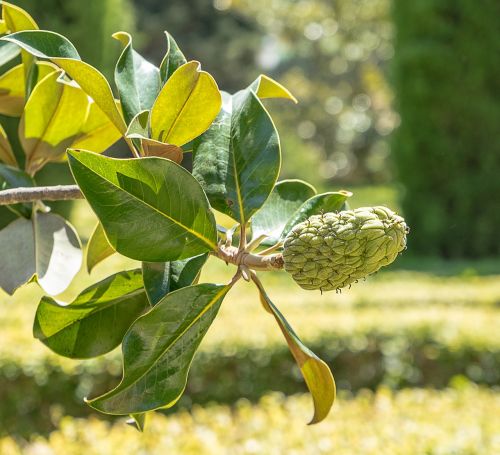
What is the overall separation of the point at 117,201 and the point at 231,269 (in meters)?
7.26

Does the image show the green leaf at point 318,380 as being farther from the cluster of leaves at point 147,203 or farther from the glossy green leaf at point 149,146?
the glossy green leaf at point 149,146

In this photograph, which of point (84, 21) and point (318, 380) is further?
point (84, 21)

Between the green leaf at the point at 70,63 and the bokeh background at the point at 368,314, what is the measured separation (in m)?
0.82

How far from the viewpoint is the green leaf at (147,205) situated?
0.62 m

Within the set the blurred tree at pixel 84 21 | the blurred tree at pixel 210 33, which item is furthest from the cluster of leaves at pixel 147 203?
the blurred tree at pixel 210 33

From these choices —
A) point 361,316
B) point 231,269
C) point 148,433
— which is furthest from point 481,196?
point 148,433

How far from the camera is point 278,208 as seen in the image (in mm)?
845

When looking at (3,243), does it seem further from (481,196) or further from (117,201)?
(481,196)

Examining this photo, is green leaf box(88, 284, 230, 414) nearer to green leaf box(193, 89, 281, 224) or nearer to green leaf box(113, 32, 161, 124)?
green leaf box(193, 89, 281, 224)

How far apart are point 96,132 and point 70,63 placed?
0.75 ft

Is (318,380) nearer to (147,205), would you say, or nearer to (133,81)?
(147,205)

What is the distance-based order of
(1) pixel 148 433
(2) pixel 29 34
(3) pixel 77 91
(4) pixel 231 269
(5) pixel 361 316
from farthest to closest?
1. (4) pixel 231 269
2. (5) pixel 361 316
3. (1) pixel 148 433
4. (3) pixel 77 91
5. (2) pixel 29 34

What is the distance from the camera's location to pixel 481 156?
8.77 m

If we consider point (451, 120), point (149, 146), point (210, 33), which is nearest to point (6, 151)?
point (149, 146)
